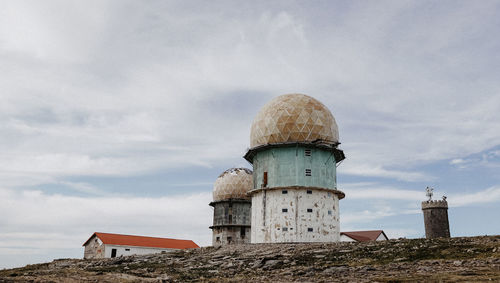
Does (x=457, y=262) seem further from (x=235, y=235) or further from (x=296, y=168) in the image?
(x=235, y=235)

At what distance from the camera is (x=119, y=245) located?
156 feet

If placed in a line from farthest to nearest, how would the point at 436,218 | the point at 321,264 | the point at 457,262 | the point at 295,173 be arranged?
the point at 436,218, the point at 295,173, the point at 321,264, the point at 457,262

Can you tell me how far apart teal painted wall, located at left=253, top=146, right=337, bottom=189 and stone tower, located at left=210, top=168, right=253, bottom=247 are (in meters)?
16.2

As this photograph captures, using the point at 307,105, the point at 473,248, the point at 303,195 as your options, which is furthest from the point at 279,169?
the point at 473,248

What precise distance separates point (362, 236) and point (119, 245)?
29.5m

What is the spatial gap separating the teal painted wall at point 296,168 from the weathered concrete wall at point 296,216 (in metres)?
0.60

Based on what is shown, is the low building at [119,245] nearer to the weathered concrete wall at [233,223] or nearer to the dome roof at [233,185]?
the weathered concrete wall at [233,223]

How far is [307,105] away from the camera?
32000mm

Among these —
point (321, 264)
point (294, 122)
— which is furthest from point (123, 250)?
point (321, 264)

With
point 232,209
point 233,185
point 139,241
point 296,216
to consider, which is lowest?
point 139,241

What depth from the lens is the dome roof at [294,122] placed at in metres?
31.0

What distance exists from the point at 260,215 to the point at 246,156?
568cm

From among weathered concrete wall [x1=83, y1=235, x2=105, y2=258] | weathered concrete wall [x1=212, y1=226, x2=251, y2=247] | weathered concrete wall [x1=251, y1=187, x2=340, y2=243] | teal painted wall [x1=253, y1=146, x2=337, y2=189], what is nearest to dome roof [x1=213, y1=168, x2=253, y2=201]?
weathered concrete wall [x1=212, y1=226, x2=251, y2=247]

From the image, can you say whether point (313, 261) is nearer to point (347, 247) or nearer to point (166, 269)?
point (347, 247)
